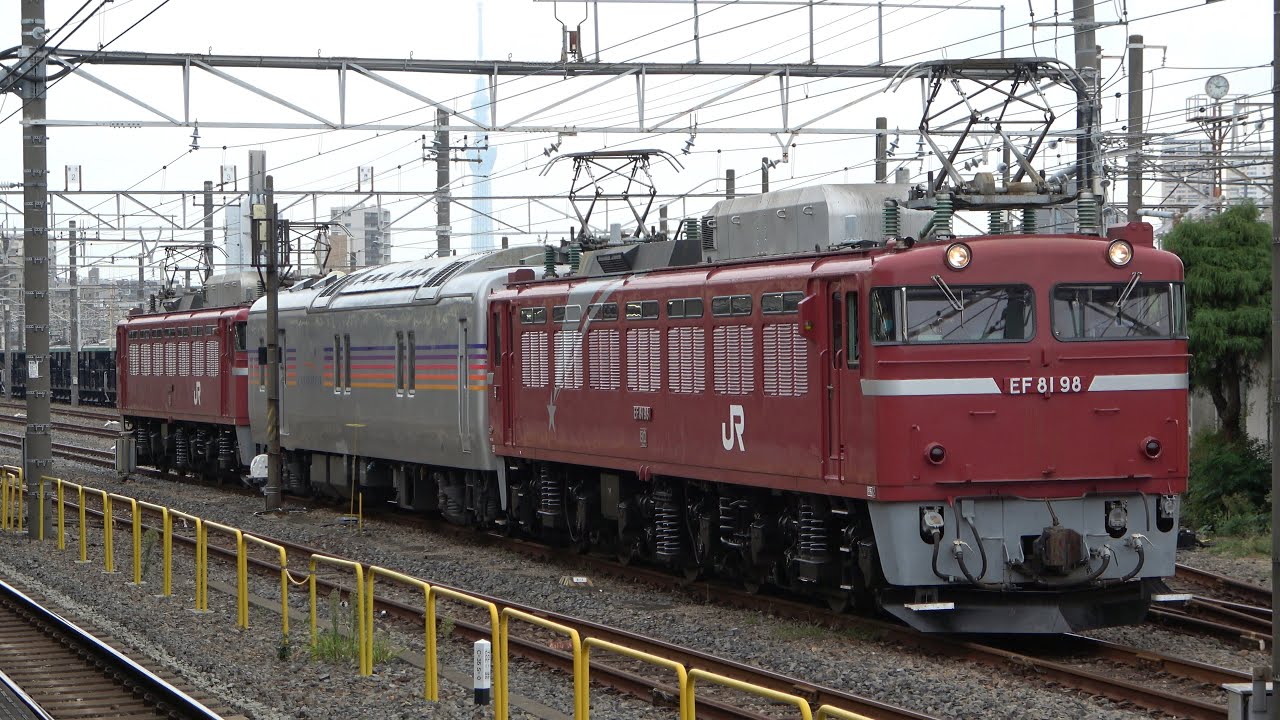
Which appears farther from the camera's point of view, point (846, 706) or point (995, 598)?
point (995, 598)

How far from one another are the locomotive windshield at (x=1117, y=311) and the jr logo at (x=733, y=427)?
3436mm

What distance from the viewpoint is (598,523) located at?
66.7 ft

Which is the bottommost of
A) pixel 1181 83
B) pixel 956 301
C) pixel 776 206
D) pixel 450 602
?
pixel 450 602

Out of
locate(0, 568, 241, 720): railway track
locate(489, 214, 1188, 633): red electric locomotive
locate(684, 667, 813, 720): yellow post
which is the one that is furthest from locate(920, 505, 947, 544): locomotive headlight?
locate(0, 568, 241, 720): railway track

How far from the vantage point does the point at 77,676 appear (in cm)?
1435

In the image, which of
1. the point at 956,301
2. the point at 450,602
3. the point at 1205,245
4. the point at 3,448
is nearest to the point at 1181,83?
the point at 1205,245

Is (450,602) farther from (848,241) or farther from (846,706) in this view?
(846,706)

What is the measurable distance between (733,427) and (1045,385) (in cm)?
349

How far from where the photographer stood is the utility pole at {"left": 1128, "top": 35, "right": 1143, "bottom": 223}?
82.0 feet

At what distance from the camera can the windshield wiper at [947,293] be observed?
13750 millimetres

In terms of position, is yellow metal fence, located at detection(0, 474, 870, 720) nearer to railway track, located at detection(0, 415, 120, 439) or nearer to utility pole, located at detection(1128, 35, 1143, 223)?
utility pole, located at detection(1128, 35, 1143, 223)

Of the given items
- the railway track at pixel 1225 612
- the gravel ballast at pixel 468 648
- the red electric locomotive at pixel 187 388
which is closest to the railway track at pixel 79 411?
the red electric locomotive at pixel 187 388

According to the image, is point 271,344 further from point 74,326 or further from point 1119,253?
point 74,326

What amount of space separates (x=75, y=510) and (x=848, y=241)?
58.2 feet
